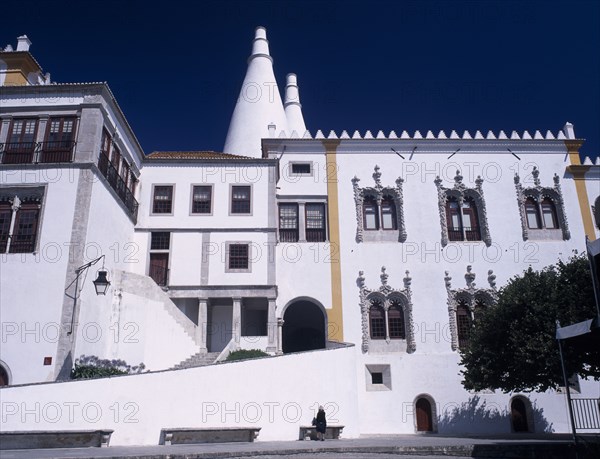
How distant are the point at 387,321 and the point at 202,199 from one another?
1031 cm

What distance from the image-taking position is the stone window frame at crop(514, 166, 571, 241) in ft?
87.6

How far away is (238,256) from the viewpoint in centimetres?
2464

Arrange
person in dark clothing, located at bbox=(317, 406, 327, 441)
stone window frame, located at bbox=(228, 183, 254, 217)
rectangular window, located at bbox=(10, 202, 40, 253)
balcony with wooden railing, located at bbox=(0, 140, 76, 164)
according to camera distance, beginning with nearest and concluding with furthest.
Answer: person in dark clothing, located at bbox=(317, 406, 327, 441) < rectangular window, located at bbox=(10, 202, 40, 253) < balcony with wooden railing, located at bbox=(0, 140, 76, 164) < stone window frame, located at bbox=(228, 183, 254, 217)

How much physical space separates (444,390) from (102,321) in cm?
1454

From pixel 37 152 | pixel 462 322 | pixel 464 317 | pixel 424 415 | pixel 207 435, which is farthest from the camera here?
pixel 464 317

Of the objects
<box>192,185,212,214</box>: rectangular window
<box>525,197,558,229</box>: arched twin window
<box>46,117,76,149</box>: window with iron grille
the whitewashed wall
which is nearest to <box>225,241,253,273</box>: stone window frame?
<box>192,185,212,214</box>: rectangular window

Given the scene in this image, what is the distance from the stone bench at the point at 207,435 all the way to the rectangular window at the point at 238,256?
9939mm

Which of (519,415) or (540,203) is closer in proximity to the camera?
(519,415)

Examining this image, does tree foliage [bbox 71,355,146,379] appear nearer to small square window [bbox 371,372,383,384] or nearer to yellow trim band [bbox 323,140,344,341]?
yellow trim band [bbox 323,140,344,341]

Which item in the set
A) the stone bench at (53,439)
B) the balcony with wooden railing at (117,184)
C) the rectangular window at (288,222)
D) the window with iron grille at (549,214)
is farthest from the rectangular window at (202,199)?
the window with iron grille at (549,214)

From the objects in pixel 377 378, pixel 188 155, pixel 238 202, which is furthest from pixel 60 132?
pixel 377 378

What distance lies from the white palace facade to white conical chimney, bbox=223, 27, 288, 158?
233 inches

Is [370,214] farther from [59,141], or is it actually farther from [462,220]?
[59,141]

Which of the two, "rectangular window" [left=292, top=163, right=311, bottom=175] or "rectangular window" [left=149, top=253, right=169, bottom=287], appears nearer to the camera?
"rectangular window" [left=149, top=253, right=169, bottom=287]
